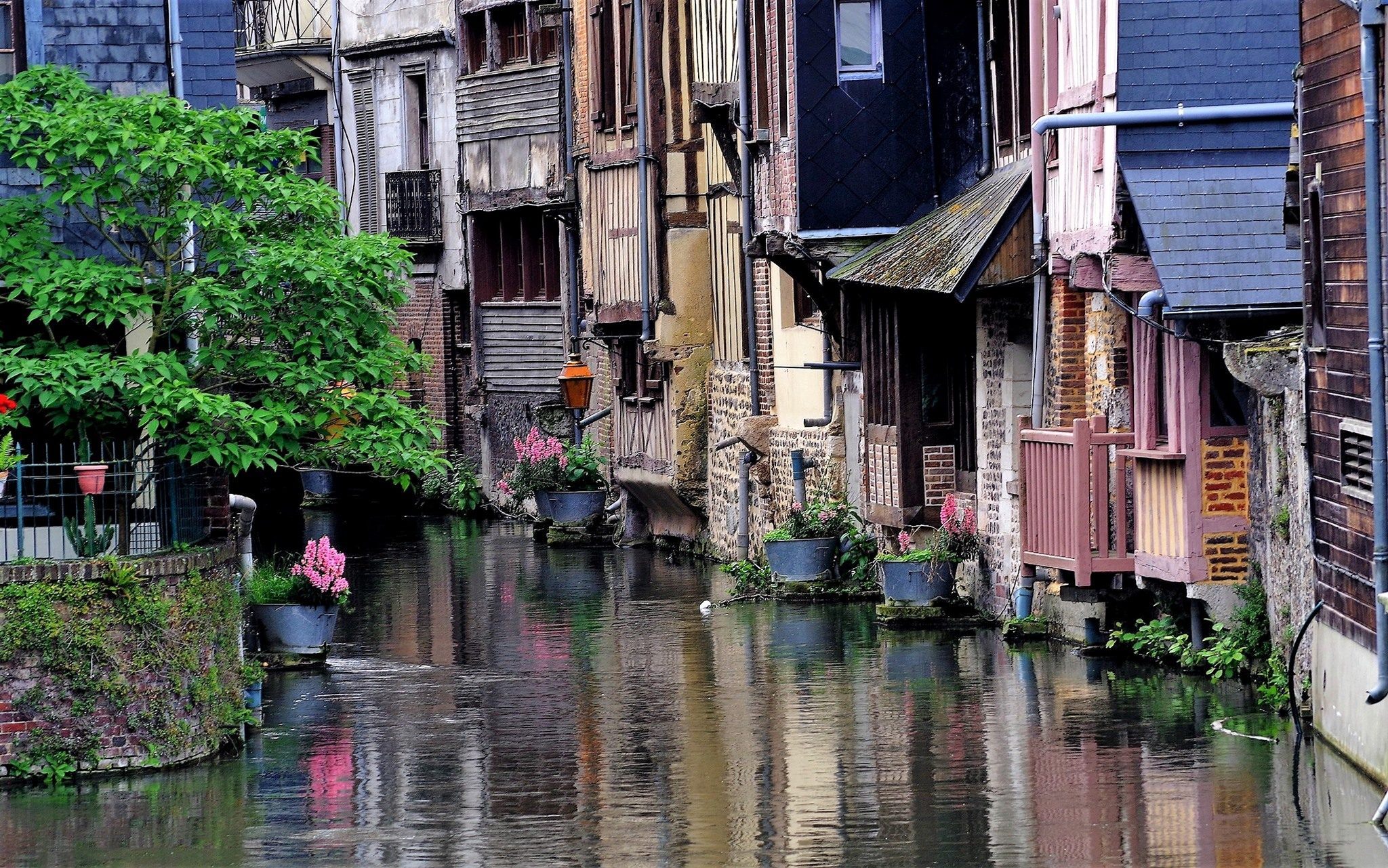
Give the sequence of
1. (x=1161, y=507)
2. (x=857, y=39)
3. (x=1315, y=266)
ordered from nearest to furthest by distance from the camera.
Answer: (x=1315, y=266) → (x=1161, y=507) → (x=857, y=39)

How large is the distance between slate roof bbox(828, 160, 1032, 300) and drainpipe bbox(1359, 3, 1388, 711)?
7138 millimetres

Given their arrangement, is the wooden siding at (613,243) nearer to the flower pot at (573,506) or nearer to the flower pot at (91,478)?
the flower pot at (573,506)

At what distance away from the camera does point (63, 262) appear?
54.0ft

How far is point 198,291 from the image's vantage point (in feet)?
54.3

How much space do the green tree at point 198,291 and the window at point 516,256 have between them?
2175 cm

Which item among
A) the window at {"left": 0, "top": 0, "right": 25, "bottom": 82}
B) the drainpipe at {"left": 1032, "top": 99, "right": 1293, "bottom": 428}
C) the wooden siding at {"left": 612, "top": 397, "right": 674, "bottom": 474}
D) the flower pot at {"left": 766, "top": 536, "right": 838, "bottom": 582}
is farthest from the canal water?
the wooden siding at {"left": 612, "top": 397, "right": 674, "bottom": 474}

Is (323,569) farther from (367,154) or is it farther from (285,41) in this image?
(285,41)

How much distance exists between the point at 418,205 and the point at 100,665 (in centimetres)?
2896

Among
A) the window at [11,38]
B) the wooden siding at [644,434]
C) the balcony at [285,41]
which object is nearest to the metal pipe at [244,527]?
the window at [11,38]

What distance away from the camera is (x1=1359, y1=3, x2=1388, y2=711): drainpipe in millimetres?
13453

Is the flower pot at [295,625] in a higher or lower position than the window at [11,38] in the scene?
lower

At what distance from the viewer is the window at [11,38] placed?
18.4m

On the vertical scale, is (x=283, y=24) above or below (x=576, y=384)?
above

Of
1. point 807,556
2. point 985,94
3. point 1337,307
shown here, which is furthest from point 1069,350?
point 807,556
